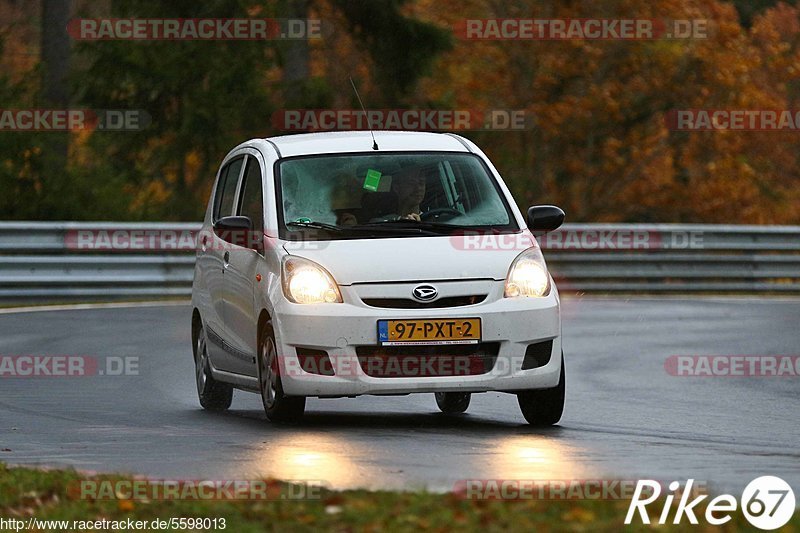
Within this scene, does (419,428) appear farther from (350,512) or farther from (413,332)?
(350,512)

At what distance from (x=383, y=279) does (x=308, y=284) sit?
460 millimetres

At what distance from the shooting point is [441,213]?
11.7 metres

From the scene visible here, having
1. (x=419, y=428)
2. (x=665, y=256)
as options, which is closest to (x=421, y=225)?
(x=419, y=428)

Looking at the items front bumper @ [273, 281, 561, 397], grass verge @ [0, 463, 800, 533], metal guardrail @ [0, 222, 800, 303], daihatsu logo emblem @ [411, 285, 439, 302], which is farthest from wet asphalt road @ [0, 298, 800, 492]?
metal guardrail @ [0, 222, 800, 303]

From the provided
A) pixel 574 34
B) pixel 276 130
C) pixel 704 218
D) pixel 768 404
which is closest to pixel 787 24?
pixel 704 218

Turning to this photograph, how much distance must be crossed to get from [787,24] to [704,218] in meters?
16.3

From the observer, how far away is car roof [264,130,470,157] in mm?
12133

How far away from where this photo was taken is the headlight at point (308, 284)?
10.9 metres

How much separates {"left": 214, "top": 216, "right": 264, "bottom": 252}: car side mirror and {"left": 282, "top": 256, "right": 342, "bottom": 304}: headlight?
637 millimetres

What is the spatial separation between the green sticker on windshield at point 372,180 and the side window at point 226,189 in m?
1.39

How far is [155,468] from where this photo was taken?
9312 millimetres

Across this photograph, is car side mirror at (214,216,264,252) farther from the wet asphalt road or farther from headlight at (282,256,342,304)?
the wet asphalt road

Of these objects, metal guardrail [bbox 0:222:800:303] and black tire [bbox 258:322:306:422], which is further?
metal guardrail [bbox 0:222:800:303]

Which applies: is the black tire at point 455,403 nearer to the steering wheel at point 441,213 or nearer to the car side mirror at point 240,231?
the steering wheel at point 441,213
